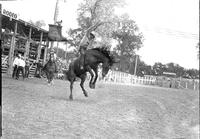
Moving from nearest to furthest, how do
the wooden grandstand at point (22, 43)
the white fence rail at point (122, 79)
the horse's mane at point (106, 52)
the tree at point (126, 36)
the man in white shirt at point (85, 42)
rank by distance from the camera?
the man in white shirt at point (85, 42) → the horse's mane at point (106, 52) → the tree at point (126, 36) → the wooden grandstand at point (22, 43) → the white fence rail at point (122, 79)

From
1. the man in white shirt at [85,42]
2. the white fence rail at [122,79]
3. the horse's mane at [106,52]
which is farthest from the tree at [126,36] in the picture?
the man in white shirt at [85,42]

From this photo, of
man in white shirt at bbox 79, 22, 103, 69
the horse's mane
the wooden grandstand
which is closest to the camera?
man in white shirt at bbox 79, 22, 103, 69

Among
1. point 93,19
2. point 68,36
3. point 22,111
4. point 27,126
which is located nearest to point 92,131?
point 27,126

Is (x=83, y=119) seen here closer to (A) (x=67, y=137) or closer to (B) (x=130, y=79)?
(A) (x=67, y=137)

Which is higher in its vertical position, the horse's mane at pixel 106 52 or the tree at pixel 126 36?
the tree at pixel 126 36

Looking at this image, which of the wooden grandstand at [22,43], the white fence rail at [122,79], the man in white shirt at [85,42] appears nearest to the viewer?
the man in white shirt at [85,42]

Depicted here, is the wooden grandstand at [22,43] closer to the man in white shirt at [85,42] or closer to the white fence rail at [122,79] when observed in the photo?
the white fence rail at [122,79]

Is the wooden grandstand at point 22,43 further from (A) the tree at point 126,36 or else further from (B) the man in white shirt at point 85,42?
(B) the man in white shirt at point 85,42

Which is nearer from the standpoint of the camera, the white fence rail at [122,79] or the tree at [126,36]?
the tree at [126,36]

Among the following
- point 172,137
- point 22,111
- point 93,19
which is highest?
point 93,19

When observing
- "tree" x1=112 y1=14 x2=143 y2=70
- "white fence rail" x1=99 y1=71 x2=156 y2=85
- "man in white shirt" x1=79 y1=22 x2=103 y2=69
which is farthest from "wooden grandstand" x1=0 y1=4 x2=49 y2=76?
"man in white shirt" x1=79 y1=22 x2=103 y2=69

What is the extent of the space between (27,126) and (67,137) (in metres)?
0.91

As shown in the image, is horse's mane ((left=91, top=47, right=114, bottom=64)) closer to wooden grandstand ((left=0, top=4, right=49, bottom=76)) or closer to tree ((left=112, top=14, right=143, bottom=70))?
tree ((left=112, top=14, right=143, bottom=70))

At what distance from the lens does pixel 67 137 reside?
234 inches
